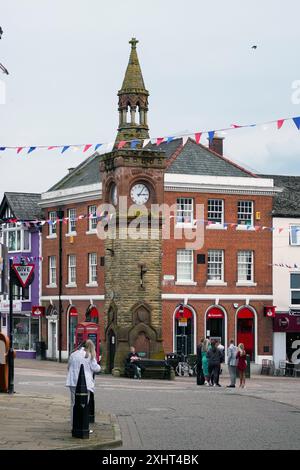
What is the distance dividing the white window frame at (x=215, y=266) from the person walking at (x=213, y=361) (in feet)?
55.4

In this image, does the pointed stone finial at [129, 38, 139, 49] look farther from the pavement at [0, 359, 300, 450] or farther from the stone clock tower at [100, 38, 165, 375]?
the pavement at [0, 359, 300, 450]

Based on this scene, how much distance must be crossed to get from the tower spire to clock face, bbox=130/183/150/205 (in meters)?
2.47

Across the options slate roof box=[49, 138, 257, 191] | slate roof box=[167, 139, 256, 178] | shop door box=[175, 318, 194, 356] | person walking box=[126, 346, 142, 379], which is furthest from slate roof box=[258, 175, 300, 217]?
person walking box=[126, 346, 142, 379]

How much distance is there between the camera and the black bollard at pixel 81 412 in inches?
795

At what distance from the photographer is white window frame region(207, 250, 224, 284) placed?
59.2 metres

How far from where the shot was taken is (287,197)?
62719 mm

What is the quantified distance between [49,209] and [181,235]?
12499 millimetres

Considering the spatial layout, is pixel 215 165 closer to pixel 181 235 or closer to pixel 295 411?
pixel 181 235

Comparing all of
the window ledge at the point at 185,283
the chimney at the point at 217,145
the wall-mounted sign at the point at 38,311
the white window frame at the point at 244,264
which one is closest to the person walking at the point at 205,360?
the window ledge at the point at 185,283

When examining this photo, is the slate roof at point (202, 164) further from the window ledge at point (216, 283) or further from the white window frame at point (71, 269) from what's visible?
the white window frame at point (71, 269)

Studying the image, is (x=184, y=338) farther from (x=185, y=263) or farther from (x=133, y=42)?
(x=133, y=42)

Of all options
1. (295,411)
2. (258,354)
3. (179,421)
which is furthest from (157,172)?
(179,421)

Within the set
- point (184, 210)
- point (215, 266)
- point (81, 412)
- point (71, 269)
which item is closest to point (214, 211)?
point (184, 210)

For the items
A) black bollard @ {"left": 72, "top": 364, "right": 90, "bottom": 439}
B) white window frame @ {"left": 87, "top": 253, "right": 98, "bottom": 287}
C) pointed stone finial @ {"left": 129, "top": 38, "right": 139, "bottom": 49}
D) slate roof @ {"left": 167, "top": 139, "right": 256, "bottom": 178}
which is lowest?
black bollard @ {"left": 72, "top": 364, "right": 90, "bottom": 439}
